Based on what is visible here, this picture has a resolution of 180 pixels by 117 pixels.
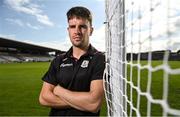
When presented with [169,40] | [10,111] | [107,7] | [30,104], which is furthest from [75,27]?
[30,104]

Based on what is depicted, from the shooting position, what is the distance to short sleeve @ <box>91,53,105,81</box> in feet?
8.66

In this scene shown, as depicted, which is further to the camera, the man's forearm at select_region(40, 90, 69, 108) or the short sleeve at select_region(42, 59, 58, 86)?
the short sleeve at select_region(42, 59, 58, 86)

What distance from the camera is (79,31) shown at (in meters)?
2.60

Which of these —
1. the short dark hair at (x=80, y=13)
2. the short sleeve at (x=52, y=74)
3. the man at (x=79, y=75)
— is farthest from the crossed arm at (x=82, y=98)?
the short dark hair at (x=80, y=13)

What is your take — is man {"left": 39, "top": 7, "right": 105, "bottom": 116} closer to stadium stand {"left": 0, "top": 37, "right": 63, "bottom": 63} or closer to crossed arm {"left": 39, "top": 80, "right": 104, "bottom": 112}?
crossed arm {"left": 39, "top": 80, "right": 104, "bottom": 112}

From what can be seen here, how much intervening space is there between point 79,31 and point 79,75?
0.32m

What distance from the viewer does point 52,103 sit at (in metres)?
2.73

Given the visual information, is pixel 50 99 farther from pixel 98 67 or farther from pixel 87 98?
pixel 98 67

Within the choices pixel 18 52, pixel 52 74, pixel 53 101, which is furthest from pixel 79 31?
pixel 18 52

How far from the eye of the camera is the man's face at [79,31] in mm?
2598

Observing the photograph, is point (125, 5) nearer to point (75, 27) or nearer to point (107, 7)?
point (75, 27)

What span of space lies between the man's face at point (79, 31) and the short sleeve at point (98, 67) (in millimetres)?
136

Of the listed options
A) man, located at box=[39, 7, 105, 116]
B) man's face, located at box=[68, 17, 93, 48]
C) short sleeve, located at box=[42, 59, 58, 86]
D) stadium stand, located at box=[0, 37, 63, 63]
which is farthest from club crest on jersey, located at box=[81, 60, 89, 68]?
stadium stand, located at box=[0, 37, 63, 63]

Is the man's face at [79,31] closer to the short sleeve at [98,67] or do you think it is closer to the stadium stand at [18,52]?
the short sleeve at [98,67]
